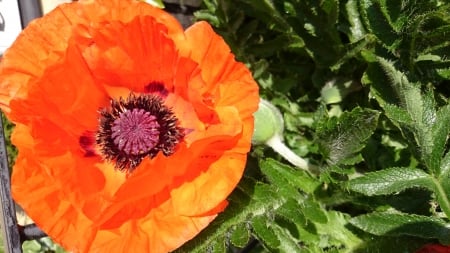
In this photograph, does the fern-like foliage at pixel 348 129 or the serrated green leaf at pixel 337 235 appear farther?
the serrated green leaf at pixel 337 235

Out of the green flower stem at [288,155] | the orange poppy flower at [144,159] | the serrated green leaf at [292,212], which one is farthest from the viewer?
the green flower stem at [288,155]

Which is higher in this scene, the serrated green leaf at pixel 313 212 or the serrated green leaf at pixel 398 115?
the serrated green leaf at pixel 398 115

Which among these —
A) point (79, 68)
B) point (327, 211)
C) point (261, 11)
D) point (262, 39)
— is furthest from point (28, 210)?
point (262, 39)

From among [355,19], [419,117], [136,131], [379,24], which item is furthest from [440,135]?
[136,131]

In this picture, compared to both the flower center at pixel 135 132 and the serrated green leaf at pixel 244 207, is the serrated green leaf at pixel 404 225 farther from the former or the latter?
the flower center at pixel 135 132

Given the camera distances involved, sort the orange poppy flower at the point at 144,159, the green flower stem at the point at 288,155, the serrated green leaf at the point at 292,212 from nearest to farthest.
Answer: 1. the orange poppy flower at the point at 144,159
2. the serrated green leaf at the point at 292,212
3. the green flower stem at the point at 288,155

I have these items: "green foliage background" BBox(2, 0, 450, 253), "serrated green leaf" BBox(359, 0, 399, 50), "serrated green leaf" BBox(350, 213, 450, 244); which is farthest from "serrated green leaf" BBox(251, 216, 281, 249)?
"serrated green leaf" BBox(359, 0, 399, 50)

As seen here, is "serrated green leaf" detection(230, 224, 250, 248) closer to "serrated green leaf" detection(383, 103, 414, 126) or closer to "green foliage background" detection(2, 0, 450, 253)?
"green foliage background" detection(2, 0, 450, 253)

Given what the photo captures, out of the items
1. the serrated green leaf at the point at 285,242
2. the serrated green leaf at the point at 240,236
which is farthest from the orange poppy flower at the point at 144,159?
the serrated green leaf at the point at 285,242
